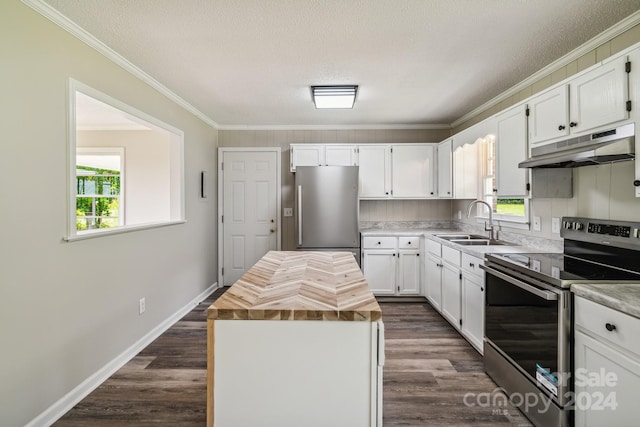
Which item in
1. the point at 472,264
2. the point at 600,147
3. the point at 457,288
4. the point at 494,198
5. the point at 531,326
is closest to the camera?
the point at 600,147

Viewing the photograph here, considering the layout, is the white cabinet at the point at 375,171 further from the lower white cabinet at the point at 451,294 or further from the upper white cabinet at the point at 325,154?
the lower white cabinet at the point at 451,294

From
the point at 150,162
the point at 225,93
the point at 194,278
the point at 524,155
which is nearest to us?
the point at 524,155

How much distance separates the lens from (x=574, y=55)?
228 centimetres

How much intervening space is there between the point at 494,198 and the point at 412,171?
44.9 inches

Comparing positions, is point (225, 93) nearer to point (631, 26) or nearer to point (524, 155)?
point (524, 155)

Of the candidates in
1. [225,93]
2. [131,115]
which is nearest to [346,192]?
[225,93]

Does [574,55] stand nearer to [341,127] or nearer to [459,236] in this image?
[459,236]

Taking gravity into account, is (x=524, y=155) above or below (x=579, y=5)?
below

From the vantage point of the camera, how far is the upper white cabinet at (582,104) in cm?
160

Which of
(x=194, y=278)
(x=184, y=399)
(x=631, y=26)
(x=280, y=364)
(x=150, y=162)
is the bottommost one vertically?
(x=184, y=399)

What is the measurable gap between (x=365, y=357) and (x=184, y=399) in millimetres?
1494

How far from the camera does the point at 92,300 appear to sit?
6.93 ft

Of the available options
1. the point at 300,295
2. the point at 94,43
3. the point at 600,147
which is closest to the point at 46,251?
the point at 94,43

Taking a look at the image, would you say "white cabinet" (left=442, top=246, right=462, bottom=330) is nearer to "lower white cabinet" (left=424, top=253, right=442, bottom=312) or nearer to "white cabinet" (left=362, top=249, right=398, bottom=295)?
"lower white cabinet" (left=424, top=253, right=442, bottom=312)
